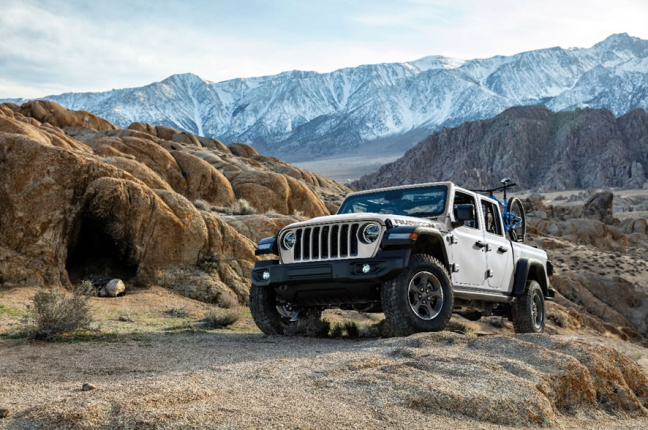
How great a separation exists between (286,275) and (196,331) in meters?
2.15

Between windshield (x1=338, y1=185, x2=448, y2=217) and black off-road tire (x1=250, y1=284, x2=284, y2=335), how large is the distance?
6.33 feet

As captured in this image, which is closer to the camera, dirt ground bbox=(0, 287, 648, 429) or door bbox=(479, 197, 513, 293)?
dirt ground bbox=(0, 287, 648, 429)

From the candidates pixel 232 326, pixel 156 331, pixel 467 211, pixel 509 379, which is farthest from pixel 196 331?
pixel 509 379

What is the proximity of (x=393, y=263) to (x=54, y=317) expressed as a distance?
166 inches

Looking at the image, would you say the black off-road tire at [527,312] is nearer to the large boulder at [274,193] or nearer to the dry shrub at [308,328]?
the dry shrub at [308,328]

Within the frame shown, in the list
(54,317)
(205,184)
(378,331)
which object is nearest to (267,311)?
(378,331)

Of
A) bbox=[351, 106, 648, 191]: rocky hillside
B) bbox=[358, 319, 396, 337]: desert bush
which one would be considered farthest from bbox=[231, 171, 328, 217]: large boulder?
bbox=[351, 106, 648, 191]: rocky hillside

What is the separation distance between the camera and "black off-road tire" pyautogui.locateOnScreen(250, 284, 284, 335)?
8617 millimetres

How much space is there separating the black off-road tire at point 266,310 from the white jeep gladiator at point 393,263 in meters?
0.01

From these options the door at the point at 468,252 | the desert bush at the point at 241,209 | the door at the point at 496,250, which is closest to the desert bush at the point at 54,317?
the door at the point at 468,252

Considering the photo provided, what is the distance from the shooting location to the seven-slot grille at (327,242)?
793 cm

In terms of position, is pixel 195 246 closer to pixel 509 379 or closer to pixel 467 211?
pixel 467 211

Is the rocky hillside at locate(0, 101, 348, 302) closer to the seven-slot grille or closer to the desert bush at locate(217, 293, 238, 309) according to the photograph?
the desert bush at locate(217, 293, 238, 309)

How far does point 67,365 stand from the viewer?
6.19 meters
